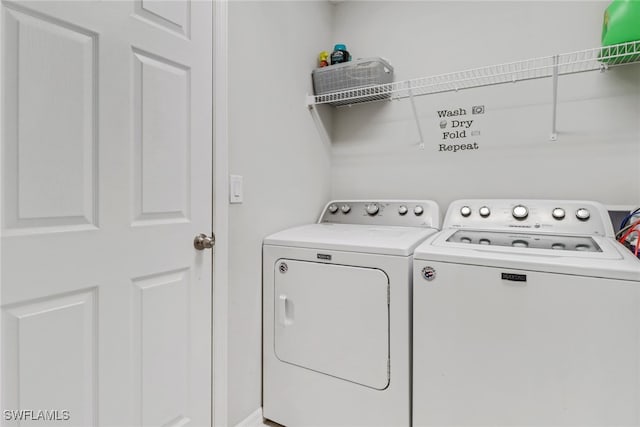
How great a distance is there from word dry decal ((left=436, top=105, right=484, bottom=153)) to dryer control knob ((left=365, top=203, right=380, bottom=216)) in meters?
0.52

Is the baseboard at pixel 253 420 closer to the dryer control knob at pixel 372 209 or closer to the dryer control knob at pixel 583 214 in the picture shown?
the dryer control knob at pixel 372 209

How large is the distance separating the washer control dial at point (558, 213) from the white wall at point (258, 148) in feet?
4.30

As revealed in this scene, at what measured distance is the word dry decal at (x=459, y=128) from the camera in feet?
6.41

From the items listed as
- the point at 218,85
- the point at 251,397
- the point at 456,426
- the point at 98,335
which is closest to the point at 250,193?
the point at 218,85

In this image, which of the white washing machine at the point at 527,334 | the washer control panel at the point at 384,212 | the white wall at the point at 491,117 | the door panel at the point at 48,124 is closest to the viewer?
the door panel at the point at 48,124

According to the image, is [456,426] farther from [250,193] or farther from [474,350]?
[250,193]

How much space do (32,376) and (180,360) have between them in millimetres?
488

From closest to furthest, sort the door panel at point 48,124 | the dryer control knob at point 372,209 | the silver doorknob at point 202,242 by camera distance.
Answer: the door panel at point 48,124 < the silver doorknob at point 202,242 < the dryer control knob at point 372,209

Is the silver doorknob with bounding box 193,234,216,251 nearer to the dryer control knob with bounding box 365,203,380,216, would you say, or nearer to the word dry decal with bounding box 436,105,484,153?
the dryer control knob with bounding box 365,203,380,216

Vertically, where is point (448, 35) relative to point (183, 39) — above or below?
above

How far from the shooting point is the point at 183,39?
A: 4.39ft

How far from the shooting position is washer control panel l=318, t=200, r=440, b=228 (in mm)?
1928

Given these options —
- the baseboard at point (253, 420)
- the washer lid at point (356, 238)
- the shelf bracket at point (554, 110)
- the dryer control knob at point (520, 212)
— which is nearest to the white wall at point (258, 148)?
the baseboard at point (253, 420)

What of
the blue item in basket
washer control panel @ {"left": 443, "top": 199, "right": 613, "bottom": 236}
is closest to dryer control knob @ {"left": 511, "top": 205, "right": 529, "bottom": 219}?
washer control panel @ {"left": 443, "top": 199, "right": 613, "bottom": 236}
